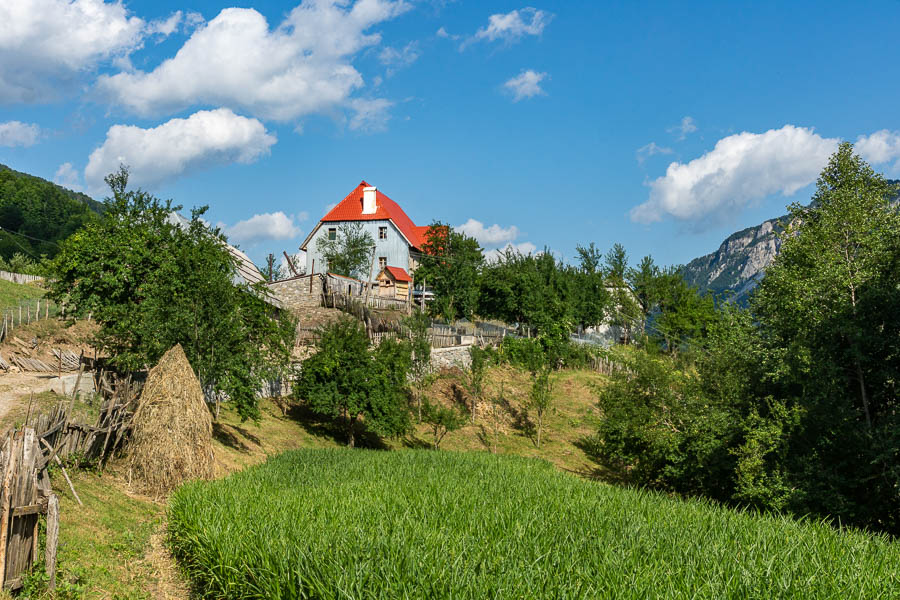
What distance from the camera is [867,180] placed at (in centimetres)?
2009

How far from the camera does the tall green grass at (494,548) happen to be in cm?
601

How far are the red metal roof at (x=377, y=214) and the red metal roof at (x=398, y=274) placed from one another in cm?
370

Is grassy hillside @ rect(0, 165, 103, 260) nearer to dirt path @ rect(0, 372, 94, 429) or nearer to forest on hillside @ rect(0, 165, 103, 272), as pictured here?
forest on hillside @ rect(0, 165, 103, 272)

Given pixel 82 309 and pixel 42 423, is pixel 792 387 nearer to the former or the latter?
pixel 42 423

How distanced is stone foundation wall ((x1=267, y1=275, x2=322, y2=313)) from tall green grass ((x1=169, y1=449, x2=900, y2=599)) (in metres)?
27.5

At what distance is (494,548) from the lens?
7.09m

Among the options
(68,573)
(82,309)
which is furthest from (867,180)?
(82,309)

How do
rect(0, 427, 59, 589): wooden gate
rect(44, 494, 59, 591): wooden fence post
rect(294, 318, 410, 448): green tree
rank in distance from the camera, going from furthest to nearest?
1. rect(294, 318, 410, 448): green tree
2. rect(44, 494, 59, 591): wooden fence post
3. rect(0, 427, 59, 589): wooden gate

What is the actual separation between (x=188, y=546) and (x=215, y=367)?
8.32 m

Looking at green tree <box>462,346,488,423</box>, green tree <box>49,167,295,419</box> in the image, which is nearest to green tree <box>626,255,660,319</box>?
green tree <box>462,346,488,423</box>

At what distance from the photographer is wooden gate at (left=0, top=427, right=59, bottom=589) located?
271 inches

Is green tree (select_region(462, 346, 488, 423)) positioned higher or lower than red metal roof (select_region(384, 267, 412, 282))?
lower

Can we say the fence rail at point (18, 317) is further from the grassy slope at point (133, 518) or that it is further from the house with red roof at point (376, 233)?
the house with red roof at point (376, 233)

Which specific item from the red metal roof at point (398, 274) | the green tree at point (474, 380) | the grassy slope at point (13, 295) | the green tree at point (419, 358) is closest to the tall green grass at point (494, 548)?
the green tree at point (419, 358)
